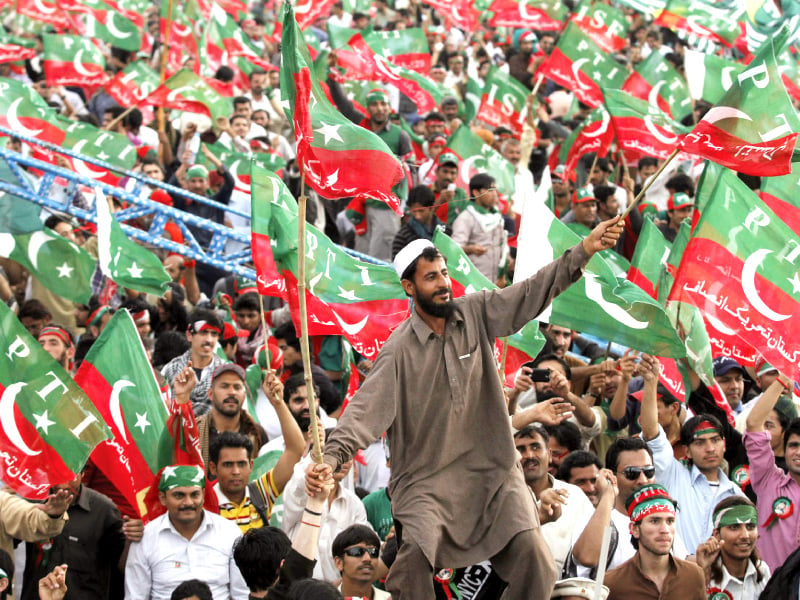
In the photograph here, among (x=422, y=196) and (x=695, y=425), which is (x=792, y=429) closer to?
(x=695, y=425)

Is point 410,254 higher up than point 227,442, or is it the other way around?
point 410,254

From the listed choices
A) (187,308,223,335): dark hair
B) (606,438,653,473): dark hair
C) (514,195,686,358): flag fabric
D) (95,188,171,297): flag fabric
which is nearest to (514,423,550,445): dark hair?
(606,438,653,473): dark hair

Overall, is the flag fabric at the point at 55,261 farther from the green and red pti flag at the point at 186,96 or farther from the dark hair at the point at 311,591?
the dark hair at the point at 311,591

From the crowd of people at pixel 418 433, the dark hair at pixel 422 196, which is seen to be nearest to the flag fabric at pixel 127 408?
the crowd of people at pixel 418 433

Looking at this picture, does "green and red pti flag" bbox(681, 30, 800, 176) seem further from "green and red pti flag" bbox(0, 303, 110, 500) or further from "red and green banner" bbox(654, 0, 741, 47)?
"red and green banner" bbox(654, 0, 741, 47)

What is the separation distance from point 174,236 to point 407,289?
696 centimetres

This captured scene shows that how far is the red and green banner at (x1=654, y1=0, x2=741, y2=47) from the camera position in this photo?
611 inches

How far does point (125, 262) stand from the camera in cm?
1088

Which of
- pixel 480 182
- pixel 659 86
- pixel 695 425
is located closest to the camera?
pixel 695 425

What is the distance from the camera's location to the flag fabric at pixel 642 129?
13.3 meters

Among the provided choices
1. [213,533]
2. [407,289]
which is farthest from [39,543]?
[407,289]

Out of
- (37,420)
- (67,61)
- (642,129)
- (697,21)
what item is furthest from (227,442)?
(697,21)

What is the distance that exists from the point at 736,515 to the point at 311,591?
9.86 feet

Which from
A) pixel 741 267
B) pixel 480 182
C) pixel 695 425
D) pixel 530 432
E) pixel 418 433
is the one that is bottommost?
pixel 480 182
